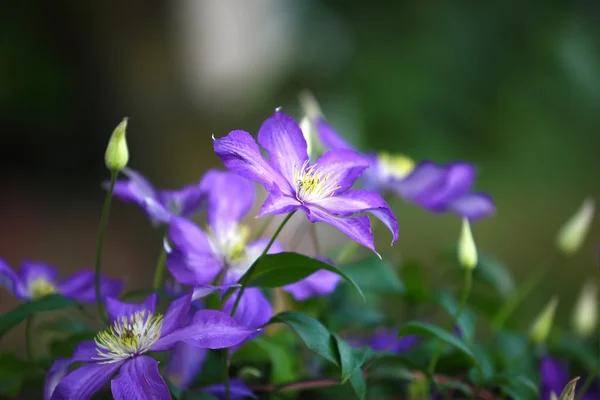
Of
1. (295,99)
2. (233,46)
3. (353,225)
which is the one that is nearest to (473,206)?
(353,225)

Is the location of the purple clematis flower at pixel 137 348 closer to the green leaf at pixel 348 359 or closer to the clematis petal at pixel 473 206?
the green leaf at pixel 348 359

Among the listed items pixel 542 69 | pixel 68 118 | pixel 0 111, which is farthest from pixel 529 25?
pixel 0 111

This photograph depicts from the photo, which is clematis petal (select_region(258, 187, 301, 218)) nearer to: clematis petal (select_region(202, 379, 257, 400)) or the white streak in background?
clematis petal (select_region(202, 379, 257, 400))

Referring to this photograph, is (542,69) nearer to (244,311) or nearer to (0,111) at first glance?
(244,311)

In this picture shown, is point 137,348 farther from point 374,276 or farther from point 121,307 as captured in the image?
point 374,276

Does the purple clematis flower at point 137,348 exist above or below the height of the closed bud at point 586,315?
above

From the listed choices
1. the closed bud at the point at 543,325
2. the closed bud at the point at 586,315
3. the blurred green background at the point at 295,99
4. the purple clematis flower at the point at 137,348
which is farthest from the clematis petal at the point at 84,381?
the blurred green background at the point at 295,99
